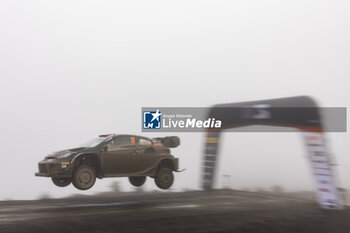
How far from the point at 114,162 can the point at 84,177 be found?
71 centimetres

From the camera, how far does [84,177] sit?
7.18m

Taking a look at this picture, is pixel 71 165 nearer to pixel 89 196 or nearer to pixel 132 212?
pixel 89 196

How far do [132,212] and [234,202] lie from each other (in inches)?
108

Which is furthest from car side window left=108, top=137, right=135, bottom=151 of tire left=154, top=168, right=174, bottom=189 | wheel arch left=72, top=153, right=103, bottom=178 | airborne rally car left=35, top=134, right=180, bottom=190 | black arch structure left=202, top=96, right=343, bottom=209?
black arch structure left=202, top=96, right=343, bottom=209

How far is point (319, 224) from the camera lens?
6984mm

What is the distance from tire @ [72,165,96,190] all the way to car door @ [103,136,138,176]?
294mm

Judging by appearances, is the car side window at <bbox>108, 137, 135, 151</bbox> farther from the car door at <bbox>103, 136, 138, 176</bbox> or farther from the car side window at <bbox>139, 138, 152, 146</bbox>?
the car side window at <bbox>139, 138, 152, 146</bbox>

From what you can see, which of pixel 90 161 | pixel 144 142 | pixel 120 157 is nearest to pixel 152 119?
pixel 144 142

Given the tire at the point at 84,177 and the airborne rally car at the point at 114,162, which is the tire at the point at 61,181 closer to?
the airborne rally car at the point at 114,162

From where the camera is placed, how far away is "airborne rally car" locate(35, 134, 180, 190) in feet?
23.6

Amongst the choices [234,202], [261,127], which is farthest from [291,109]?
[234,202]

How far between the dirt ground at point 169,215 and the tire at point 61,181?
0.48m

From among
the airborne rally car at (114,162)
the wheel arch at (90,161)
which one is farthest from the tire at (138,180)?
the wheel arch at (90,161)

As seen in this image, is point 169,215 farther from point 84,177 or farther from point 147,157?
point 84,177
